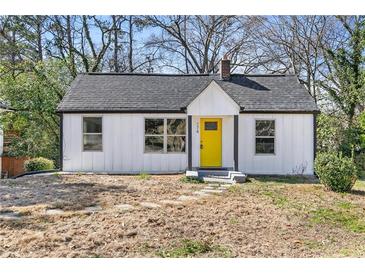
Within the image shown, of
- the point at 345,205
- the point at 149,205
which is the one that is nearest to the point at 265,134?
the point at 345,205

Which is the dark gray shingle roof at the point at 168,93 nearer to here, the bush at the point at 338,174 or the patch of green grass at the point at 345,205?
the bush at the point at 338,174

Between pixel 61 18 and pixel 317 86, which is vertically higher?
pixel 61 18

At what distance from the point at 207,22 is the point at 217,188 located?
17741 mm

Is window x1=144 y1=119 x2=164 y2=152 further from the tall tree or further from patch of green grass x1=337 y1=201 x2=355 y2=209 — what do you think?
the tall tree

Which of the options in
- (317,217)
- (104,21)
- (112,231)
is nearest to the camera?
(112,231)

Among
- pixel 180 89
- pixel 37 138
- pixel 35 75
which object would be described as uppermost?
pixel 35 75

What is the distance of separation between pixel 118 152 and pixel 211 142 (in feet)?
11.8

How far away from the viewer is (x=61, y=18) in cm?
2183

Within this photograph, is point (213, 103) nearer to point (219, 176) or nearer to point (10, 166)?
point (219, 176)

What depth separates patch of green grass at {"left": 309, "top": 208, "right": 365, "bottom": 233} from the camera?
20.0 ft

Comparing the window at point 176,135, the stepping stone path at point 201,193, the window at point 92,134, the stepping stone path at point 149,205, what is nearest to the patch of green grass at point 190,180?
the stepping stone path at point 201,193

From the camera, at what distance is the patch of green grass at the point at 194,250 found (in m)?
4.53
